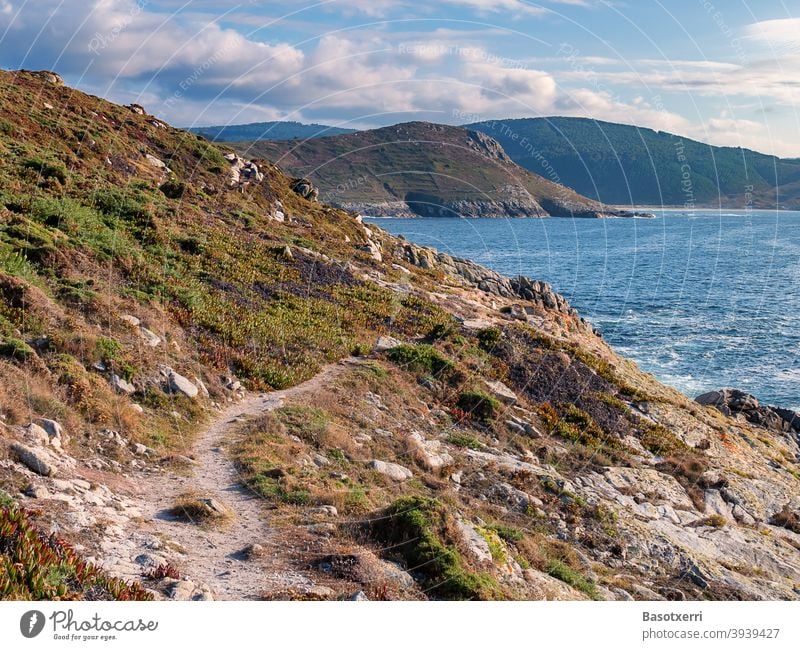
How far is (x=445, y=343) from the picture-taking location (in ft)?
102

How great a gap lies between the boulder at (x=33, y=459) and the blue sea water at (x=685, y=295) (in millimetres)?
43895

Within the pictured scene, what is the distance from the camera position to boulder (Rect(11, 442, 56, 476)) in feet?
42.6

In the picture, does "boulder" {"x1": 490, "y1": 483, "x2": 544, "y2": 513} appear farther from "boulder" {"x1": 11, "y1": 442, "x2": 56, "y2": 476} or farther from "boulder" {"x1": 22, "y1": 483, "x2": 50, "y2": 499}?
"boulder" {"x1": 22, "y1": 483, "x2": 50, "y2": 499}

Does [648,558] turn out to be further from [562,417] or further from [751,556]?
[562,417]

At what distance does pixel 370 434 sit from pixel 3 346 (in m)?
10.3

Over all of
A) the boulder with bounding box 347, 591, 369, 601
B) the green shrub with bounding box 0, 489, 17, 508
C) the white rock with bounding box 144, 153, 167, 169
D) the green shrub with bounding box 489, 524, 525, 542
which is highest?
the white rock with bounding box 144, 153, 167, 169

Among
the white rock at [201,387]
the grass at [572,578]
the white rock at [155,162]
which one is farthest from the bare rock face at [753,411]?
the white rock at [155,162]

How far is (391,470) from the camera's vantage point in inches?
728

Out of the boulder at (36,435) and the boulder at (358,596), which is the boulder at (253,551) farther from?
the boulder at (36,435)

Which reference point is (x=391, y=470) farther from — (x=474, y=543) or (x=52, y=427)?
(x=52, y=427)
